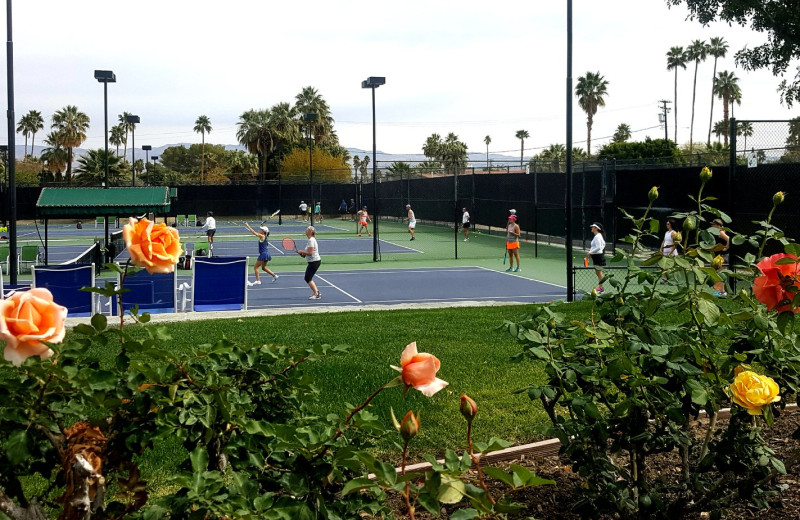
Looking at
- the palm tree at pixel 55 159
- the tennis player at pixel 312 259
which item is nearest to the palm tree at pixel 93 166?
the palm tree at pixel 55 159

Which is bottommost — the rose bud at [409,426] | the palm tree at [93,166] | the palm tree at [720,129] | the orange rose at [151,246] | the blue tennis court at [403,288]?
the blue tennis court at [403,288]

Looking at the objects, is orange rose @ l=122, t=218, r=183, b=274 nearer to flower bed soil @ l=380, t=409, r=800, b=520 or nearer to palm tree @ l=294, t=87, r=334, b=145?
flower bed soil @ l=380, t=409, r=800, b=520

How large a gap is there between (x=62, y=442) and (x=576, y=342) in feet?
7.96

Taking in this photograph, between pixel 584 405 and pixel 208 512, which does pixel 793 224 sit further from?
pixel 208 512

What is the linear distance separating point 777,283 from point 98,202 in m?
25.6

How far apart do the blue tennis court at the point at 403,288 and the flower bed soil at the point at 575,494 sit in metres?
13.6

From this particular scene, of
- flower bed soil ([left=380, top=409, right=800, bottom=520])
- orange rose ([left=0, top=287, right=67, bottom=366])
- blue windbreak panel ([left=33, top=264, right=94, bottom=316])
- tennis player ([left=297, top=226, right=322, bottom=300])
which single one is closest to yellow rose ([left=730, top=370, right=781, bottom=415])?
flower bed soil ([left=380, top=409, right=800, bottom=520])

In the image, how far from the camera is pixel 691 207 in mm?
26000

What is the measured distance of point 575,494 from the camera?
13.9 ft

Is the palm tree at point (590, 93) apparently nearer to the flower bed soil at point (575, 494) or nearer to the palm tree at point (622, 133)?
the palm tree at point (622, 133)

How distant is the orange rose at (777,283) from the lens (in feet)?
11.5

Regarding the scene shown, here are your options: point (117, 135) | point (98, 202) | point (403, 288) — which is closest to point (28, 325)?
point (403, 288)

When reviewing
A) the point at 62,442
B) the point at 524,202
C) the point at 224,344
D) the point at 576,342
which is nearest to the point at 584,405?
the point at 576,342

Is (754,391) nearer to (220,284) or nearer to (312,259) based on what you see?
(220,284)
